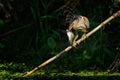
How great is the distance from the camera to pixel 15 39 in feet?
15.5

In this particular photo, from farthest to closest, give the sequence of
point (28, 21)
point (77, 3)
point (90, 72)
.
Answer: point (28, 21), point (77, 3), point (90, 72)

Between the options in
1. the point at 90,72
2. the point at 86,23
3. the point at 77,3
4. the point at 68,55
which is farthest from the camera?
the point at 77,3

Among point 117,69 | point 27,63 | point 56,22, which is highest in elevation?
point 56,22

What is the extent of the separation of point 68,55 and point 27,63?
0.56m

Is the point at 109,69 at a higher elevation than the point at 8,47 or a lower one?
lower

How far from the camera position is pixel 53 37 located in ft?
15.3

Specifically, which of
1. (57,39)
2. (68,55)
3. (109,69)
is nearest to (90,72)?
(109,69)

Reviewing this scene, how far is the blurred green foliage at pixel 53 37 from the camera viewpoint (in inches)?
162

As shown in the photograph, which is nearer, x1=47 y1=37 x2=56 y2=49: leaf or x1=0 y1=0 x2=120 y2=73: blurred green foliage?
x1=0 y1=0 x2=120 y2=73: blurred green foliage

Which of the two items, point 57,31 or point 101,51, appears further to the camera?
point 57,31

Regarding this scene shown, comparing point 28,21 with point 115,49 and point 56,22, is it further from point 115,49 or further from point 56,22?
point 115,49

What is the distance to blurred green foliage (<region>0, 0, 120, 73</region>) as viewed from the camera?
4.12 m

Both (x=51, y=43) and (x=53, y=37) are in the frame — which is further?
(x=53, y=37)

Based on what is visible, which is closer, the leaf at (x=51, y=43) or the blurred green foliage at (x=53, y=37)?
the blurred green foliage at (x=53, y=37)
